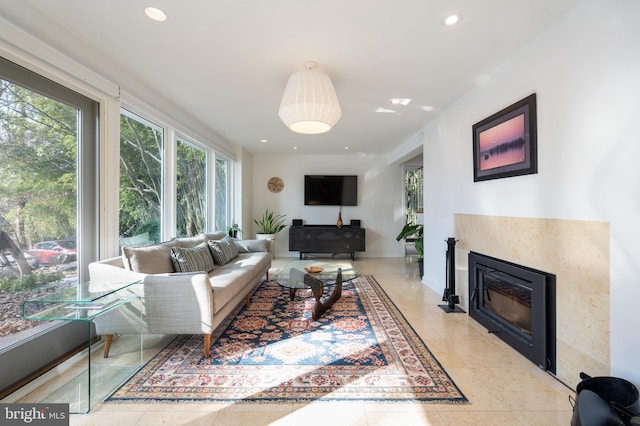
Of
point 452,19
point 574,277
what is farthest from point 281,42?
point 574,277

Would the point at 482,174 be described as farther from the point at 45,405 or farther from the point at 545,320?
the point at 45,405

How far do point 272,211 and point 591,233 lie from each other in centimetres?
558

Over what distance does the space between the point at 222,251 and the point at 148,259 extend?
1.11 metres

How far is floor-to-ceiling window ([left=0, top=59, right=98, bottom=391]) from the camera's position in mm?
1733

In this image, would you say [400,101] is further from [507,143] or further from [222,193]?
[222,193]

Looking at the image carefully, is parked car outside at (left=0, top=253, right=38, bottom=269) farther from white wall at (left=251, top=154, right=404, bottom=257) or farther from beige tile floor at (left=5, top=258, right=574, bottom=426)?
white wall at (left=251, top=154, right=404, bottom=257)

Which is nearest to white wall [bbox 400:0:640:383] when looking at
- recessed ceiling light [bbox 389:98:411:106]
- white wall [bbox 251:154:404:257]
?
recessed ceiling light [bbox 389:98:411:106]

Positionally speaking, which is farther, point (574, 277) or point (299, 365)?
point (299, 365)

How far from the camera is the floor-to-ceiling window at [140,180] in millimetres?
2711

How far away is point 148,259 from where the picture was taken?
7.82ft

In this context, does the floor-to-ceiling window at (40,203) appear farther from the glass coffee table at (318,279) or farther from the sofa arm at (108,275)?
the glass coffee table at (318,279)

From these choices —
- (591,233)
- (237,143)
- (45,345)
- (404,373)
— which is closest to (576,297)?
(591,233)

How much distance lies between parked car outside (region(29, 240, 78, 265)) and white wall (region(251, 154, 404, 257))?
437 cm

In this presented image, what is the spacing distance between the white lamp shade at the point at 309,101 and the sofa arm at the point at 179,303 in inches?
55.9
